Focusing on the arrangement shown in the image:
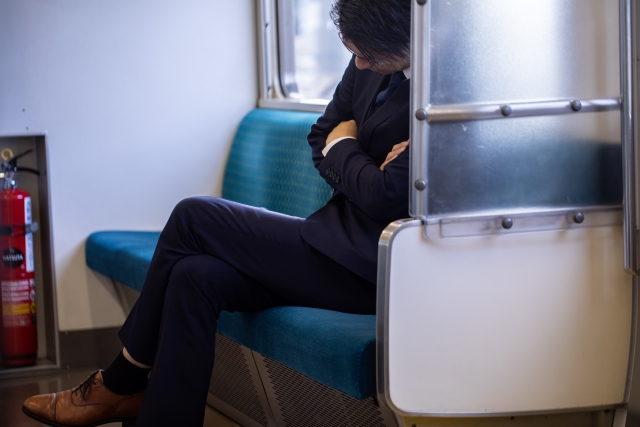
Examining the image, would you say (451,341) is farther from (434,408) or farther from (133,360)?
(133,360)

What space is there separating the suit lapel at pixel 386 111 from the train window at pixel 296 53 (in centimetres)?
159

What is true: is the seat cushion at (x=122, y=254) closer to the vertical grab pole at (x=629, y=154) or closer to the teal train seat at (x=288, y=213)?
the teal train seat at (x=288, y=213)

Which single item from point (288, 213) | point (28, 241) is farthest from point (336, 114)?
point (28, 241)

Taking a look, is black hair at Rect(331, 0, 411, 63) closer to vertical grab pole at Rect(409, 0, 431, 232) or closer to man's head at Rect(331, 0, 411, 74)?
man's head at Rect(331, 0, 411, 74)

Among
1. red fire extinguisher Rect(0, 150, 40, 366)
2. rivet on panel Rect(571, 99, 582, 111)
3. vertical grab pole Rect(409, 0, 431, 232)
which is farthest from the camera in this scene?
red fire extinguisher Rect(0, 150, 40, 366)

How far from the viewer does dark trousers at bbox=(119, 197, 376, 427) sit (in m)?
2.29

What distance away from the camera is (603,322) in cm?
207

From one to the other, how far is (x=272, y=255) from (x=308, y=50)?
6.60 feet

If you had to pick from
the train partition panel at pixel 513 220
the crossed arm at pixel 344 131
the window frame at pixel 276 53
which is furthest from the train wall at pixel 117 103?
the train partition panel at pixel 513 220

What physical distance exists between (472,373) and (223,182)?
2.44m

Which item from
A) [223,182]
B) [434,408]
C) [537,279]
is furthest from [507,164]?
[223,182]

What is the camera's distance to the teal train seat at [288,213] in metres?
2.05

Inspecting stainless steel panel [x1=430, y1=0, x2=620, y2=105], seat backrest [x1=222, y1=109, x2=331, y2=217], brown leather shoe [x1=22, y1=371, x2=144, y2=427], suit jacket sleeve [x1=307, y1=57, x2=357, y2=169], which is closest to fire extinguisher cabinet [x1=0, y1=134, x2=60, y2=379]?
seat backrest [x1=222, y1=109, x2=331, y2=217]

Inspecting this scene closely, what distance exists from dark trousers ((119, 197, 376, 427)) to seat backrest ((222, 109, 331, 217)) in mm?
853
